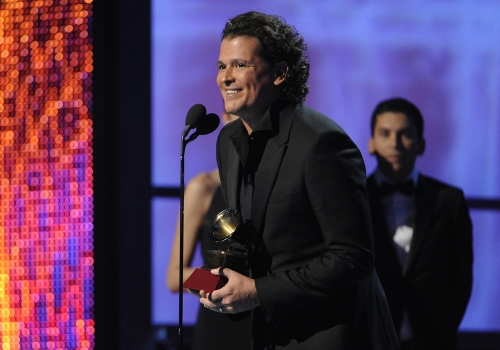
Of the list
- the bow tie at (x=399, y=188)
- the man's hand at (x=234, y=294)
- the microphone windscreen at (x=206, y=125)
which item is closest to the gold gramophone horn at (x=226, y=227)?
the man's hand at (x=234, y=294)

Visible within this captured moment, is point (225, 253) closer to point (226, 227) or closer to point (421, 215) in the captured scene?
point (226, 227)

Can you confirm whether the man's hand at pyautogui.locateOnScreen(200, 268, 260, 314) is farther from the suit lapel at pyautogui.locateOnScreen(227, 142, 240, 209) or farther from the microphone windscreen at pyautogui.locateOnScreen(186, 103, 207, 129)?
the microphone windscreen at pyautogui.locateOnScreen(186, 103, 207, 129)

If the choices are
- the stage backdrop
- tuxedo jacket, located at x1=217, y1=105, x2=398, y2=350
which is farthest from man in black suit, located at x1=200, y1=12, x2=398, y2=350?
the stage backdrop

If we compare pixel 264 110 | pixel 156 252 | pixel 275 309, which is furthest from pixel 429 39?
pixel 275 309

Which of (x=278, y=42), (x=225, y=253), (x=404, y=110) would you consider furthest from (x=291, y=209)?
(x=404, y=110)

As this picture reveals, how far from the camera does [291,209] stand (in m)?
1.94

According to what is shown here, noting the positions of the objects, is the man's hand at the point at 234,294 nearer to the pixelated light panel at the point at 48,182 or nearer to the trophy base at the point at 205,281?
the trophy base at the point at 205,281

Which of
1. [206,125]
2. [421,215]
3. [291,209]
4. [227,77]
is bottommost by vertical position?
[421,215]

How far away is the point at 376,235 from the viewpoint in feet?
10.7

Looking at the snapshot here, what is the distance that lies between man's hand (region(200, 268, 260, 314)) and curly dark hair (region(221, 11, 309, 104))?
2.00ft

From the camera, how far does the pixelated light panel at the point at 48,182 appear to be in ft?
11.2

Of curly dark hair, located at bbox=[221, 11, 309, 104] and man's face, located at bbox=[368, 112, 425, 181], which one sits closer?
curly dark hair, located at bbox=[221, 11, 309, 104]

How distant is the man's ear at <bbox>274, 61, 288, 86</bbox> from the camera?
2135mm

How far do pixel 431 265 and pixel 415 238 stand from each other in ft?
0.51
